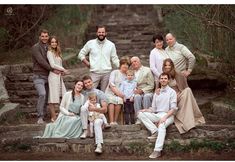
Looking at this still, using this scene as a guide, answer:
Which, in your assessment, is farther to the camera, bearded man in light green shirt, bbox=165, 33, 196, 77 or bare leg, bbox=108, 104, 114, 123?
bearded man in light green shirt, bbox=165, 33, 196, 77

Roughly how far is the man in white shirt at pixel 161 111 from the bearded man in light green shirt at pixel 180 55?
73 cm

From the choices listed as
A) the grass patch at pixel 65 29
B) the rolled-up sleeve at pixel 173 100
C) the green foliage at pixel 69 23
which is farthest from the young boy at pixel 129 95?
the green foliage at pixel 69 23

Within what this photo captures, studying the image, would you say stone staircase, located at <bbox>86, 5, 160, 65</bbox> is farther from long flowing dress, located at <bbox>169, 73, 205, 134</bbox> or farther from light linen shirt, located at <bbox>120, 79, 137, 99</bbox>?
long flowing dress, located at <bbox>169, 73, 205, 134</bbox>

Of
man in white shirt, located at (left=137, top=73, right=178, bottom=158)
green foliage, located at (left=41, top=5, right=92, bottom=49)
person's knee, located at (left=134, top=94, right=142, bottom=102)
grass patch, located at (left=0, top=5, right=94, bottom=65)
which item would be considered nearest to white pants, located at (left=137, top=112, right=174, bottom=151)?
man in white shirt, located at (left=137, top=73, right=178, bottom=158)

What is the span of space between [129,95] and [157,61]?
0.73 m

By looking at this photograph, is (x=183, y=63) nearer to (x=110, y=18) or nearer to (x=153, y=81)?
(x=153, y=81)

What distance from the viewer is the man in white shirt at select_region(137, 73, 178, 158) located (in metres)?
7.50

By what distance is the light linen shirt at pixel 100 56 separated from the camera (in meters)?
8.38

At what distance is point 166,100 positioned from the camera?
7562 millimetres

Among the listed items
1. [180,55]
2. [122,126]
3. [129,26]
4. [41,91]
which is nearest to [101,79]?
[41,91]

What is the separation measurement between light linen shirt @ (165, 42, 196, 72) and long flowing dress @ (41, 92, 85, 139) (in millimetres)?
1659

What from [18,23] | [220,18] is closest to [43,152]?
[220,18]

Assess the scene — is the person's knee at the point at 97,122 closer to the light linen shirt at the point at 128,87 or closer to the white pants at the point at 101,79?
the light linen shirt at the point at 128,87

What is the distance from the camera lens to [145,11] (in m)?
15.8
